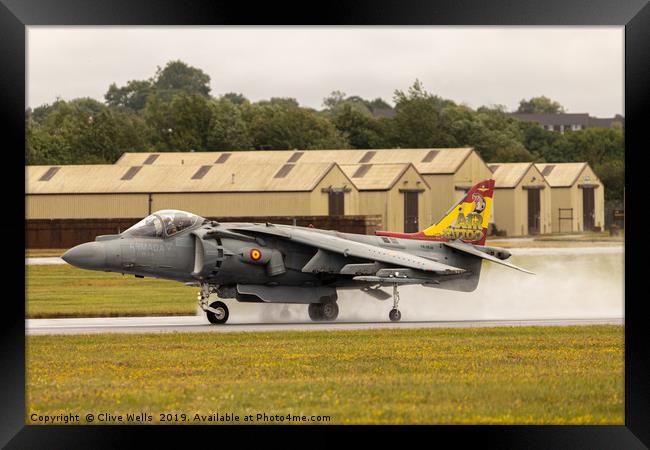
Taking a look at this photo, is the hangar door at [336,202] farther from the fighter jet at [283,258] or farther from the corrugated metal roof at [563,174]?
the fighter jet at [283,258]

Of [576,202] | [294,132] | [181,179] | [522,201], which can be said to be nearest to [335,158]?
[522,201]

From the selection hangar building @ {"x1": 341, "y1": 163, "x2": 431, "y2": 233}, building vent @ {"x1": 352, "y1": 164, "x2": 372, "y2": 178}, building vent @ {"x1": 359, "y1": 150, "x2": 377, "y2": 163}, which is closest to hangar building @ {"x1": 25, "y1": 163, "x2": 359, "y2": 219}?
hangar building @ {"x1": 341, "y1": 163, "x2": 431, "y2": 233}

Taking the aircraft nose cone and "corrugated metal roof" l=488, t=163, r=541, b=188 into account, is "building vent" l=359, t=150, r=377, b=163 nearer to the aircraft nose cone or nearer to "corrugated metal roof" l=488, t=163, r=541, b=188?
"corrugated metal roof" l=488, t=163, r=541, b=188

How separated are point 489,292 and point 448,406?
61.3ft

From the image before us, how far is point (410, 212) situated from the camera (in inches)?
2522

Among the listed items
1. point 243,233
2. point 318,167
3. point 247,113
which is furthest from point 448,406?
point 247,113

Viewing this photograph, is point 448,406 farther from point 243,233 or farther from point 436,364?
point 243,233

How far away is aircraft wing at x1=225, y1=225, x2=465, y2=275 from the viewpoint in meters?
26.7

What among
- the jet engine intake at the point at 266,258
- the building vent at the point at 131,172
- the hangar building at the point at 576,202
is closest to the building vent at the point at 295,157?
the building vent at the point at 131,172

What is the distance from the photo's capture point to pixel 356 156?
239 feet

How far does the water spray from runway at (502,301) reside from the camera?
1128 inches

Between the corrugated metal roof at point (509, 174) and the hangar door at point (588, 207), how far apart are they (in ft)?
13.9

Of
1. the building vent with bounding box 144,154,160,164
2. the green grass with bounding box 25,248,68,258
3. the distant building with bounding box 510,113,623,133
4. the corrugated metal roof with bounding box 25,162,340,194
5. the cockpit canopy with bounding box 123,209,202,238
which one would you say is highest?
the distant building with bounding box 510,113,623,133

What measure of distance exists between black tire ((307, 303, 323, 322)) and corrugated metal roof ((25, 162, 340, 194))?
30685 mm
